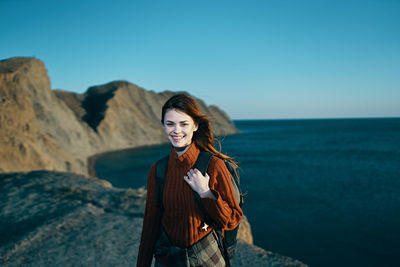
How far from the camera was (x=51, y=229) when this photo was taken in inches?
201

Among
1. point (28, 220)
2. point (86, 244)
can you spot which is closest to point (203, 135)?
point (86, 244)

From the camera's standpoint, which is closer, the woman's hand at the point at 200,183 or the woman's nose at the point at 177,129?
the woman's hand at the point at 200,183

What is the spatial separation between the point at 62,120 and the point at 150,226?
3286 centimetres

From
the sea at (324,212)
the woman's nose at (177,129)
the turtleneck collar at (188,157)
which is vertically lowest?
the sea at (324,212)

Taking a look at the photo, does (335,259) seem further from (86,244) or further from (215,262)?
(215,262)

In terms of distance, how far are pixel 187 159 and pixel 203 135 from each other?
0.25 m

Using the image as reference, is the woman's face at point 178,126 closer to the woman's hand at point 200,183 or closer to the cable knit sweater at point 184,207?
the cable knit sweater at point 184,207

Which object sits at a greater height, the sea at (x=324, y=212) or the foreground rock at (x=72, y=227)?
the foreground rock at (x=72, y=227)

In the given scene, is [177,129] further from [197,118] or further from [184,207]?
[184,207]

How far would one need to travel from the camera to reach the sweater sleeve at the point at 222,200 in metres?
1.53

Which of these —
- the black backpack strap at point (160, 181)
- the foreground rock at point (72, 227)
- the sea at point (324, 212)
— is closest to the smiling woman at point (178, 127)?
the black backpack strap at point (160, 181)

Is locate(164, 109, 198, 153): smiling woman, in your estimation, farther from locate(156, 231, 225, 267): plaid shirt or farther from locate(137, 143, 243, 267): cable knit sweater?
locate(156, 231, 225, 267): plaid shirt

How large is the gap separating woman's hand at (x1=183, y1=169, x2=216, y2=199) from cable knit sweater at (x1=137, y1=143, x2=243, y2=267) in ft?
0.10

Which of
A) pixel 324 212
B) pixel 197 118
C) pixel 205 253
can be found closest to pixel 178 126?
pixel 197 118
